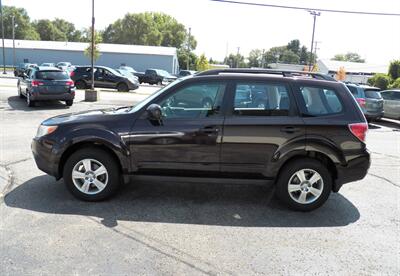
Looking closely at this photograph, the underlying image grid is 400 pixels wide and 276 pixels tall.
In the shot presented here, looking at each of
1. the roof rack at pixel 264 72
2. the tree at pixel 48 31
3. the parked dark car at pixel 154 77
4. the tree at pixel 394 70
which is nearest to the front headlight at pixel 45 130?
the roof rack at pixel 264 72

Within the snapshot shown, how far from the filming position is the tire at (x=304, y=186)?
4.84 metres

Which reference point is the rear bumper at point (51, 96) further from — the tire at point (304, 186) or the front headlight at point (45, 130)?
the tire at point (304, 186)

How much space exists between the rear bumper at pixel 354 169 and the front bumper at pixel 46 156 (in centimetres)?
367

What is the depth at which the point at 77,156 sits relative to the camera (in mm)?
4855

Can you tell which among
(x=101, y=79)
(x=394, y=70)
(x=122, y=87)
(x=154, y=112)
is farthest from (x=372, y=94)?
(x=394, y=70)

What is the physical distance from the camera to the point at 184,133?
187 inches

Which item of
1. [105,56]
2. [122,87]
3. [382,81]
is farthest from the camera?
[105,56]

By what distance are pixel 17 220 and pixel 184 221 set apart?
6.24 ft

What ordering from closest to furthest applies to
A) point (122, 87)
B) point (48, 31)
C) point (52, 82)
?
point (52, 82), point (122, 87), point (48, 31)

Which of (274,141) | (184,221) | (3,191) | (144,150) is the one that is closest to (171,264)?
(184,221)

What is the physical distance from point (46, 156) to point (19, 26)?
106 m

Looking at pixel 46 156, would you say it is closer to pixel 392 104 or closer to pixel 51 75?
pixel 51 75

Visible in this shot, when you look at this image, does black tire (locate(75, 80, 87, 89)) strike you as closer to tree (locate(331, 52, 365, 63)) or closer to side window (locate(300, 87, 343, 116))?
side window (locate(300, 87, 343, 116))

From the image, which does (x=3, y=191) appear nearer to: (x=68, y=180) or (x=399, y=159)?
(x=68, y=180)
